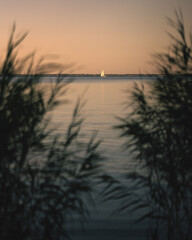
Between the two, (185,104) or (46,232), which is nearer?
(46,232)

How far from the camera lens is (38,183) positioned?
4.89 meters

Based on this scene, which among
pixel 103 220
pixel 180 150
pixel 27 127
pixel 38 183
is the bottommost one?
pixel 103 220

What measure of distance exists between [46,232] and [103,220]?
3221 mm

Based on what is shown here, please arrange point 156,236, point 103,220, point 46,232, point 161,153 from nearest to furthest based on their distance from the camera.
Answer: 1. point 46,232
2. point 161,153
3. point 156,236
4. point 103,220

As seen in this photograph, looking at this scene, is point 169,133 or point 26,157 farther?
point 169,133

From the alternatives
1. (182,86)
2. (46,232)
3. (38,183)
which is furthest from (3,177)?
(182,86)

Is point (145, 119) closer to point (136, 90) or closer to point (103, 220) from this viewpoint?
point (136, 90)

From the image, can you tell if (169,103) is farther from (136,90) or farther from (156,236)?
(156,236)

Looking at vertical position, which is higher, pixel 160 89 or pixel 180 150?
pixel 160 89

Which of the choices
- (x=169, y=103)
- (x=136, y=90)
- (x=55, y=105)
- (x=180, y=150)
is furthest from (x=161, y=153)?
(x=55, y=105)

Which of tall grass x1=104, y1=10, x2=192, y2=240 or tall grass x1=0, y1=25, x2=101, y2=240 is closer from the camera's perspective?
tall grass x1=0, y1=25, x2=101, y2=240

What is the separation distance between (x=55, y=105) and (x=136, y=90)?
2.20 meters

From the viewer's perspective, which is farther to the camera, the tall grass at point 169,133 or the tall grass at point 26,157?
the tall grass at point 169,133

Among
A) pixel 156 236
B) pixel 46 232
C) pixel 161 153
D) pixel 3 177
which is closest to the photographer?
pixel 3 177
